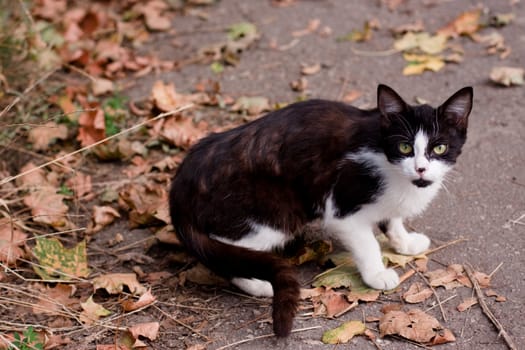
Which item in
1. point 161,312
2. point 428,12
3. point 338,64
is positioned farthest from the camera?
point 428,12

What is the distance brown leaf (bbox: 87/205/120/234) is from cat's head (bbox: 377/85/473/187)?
71.1 inches

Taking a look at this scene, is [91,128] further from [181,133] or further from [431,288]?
[431,288]

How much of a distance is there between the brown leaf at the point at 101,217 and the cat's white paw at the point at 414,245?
5.49 feet

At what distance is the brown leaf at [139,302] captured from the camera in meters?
3.27

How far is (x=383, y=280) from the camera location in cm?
327

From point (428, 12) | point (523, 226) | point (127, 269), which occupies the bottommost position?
point (127, 269)

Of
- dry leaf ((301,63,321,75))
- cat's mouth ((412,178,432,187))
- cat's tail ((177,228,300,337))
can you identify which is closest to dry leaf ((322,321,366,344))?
cat's tail ((177,228,300,337))

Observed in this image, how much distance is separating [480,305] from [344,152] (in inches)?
36.5

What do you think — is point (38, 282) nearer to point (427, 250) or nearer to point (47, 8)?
point (427, 250)

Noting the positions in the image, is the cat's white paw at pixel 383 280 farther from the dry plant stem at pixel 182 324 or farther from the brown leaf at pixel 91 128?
the brown leaf at pixel 91 128

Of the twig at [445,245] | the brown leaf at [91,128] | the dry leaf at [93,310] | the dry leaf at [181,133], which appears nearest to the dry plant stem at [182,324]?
the dry leaf at [93,310]

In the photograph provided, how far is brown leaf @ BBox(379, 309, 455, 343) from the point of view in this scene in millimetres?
2930

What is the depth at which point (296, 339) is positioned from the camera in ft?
9.96

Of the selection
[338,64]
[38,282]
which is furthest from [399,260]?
[338,64]
